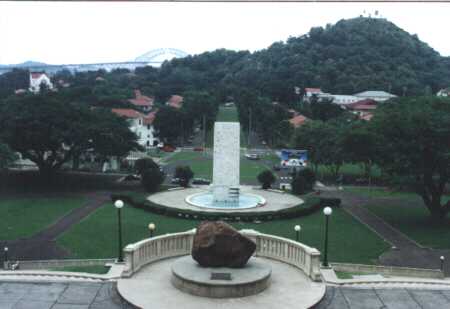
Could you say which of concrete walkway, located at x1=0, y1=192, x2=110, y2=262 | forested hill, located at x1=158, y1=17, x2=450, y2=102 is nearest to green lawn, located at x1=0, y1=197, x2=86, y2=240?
concrete walkway, located at x1=0, y1=192, x2=110, y2=262

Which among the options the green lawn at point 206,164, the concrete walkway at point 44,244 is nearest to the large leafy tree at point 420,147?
the green lawn at point 206,164

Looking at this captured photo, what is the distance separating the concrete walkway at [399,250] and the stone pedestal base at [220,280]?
41.7 ft

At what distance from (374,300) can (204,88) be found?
13381 cm

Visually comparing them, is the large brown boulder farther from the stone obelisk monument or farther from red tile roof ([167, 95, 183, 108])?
red tile roof ([167, 95, 183, 108])

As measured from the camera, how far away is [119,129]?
47.6 meters

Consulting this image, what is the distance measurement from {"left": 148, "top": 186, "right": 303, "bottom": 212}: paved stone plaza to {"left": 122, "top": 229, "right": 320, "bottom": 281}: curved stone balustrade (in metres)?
16.9

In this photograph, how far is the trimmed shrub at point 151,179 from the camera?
42.7 metres

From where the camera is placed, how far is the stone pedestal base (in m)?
14.1

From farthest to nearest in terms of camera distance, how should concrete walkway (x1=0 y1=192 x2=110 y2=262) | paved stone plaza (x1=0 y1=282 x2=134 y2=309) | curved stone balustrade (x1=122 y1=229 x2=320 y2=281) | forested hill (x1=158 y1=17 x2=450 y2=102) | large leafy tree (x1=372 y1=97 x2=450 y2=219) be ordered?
forested hill (x1=158 y1=17 x2=450 y2=102), large leafy tree (x1=372 y1=97 x2=450 y2=219), concrete walkway (x1=0 y1=192 x2=110 y2=262), curved stone balustrade (x1=122 y1=229 x2=320 y2=281), paved stone plaza (x1=0 y1=282 x2=134 y2=309)

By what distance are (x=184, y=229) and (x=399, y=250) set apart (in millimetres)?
13346

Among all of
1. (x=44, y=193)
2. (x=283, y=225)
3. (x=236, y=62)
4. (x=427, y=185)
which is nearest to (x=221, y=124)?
(x=283, y=225)

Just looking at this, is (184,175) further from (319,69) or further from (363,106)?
(319,69)

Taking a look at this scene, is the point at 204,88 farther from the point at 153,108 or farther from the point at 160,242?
the point at 160,242

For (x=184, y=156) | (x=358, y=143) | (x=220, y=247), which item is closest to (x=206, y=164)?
(x=184, y=156)
